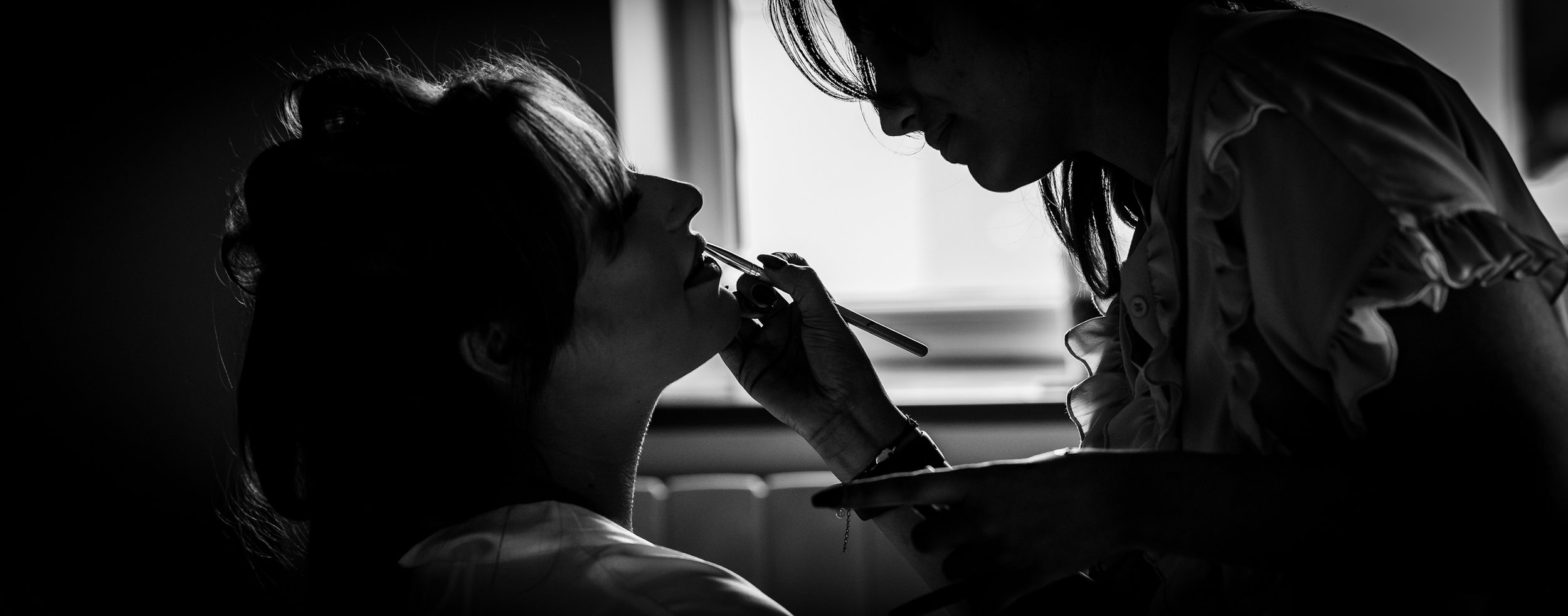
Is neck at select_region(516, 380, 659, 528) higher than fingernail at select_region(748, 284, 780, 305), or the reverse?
fingernail at select_region(748, 284, 780, 305)

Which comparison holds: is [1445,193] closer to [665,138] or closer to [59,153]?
[665,138]

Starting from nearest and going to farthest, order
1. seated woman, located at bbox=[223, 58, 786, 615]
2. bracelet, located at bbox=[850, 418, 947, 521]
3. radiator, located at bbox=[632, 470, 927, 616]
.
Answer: seated woman, located at bbox=[223, 58, 786, 615] → bracelet, located at bbox=[850, 418, 947, 521] → radiator, located at bbox=[632, 470, 927, 616]

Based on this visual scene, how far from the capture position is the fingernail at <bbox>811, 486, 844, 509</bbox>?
0.67 meters

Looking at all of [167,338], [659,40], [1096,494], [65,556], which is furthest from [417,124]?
[65,556]

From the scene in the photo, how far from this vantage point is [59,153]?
1.85 meters

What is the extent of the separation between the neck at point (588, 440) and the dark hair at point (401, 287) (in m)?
0.03

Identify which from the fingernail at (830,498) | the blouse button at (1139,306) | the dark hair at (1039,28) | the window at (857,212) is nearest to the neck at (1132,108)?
the dark hair at (1039,28)

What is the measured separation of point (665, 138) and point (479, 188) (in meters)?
1.16

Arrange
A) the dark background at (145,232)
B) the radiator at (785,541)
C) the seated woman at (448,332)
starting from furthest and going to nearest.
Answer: the dark background at (145,232) → the radiator at (785,541) → the seated woman at (448,332)

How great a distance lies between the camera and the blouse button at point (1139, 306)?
34.8 inches

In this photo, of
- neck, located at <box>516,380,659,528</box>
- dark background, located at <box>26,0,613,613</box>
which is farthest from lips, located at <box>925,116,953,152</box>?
dark background, located at <box>26,0,613,613</box>

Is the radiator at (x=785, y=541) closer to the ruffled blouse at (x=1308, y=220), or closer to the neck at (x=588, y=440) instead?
the neck at (x=588, y=440)

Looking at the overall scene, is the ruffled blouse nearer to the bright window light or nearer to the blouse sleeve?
the blouse sleeve

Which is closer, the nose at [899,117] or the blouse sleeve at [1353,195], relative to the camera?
the blouse sleeve at [1353,195]
